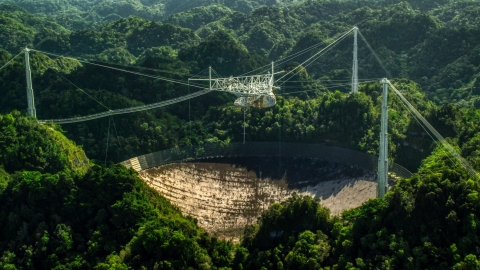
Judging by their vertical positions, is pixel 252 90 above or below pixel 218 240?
above

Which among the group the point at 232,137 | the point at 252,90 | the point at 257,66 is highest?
the point at 257,66

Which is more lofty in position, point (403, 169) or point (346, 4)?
point (346, 4)

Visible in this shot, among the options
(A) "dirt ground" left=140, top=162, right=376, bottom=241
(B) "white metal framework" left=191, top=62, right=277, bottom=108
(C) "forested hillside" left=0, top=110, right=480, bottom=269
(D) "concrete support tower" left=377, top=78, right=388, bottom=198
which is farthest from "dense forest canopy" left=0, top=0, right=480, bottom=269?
(A) "dirt ground" left=140, top=162, right=376, bottom=241

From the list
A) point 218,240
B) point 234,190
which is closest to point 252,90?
point 234,190

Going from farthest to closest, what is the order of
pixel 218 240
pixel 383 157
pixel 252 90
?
pixel 252 90 → pixel 383 157 → pixel 218 240

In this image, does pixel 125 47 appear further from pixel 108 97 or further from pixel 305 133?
pixel 305 133

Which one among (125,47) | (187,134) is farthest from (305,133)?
(125,47)

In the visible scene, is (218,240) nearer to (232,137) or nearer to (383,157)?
(383,157)

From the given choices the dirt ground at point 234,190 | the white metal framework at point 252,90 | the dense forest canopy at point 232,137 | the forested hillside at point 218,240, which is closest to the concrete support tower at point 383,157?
the dense forest canopy at point 232,137
